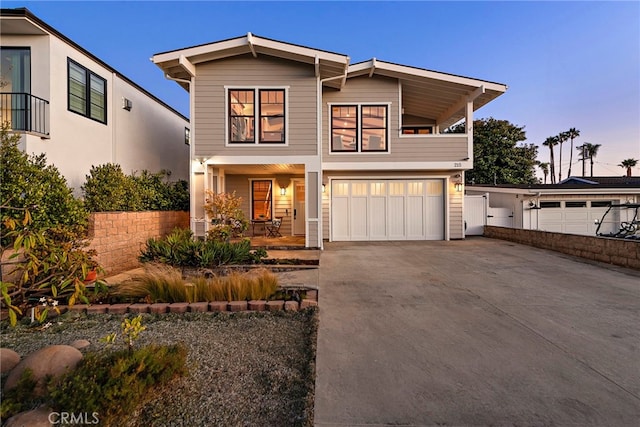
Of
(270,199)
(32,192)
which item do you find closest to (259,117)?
(270,199)

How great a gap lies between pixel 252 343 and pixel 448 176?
33.3 feet

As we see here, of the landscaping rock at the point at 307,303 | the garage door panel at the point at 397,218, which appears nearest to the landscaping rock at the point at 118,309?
the landscaping rock at the point at 307,303

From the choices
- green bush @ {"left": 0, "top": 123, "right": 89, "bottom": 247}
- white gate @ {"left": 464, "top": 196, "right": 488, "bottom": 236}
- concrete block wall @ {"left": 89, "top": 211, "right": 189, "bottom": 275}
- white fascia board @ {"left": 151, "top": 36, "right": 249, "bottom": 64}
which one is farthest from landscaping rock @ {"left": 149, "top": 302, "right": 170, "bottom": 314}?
white gate @ {"left": 464, "top": 196, "right": 488, "bottom": 236}

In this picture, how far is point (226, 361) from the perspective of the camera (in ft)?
9.39

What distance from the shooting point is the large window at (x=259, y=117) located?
9.16m

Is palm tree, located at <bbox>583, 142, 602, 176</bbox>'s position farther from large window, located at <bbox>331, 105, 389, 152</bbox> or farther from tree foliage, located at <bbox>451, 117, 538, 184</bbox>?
large window, located at <bbox>331, 105, 389, 152</bbox>

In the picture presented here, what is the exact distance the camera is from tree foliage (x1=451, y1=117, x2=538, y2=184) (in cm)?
2316

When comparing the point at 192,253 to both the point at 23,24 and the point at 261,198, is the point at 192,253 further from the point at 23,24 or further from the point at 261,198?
the point at 23,24

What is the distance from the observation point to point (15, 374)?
7.59 feet

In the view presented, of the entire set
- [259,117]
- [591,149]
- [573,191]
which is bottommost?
[573,191]

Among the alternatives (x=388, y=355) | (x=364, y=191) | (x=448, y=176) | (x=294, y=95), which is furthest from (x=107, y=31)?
(x=388, y=355)

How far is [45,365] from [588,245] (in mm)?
10688

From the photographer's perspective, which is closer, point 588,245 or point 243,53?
point 588,245

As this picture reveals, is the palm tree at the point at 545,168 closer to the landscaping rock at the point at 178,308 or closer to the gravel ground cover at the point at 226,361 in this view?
the gravel ground cover at the point at 226,361
